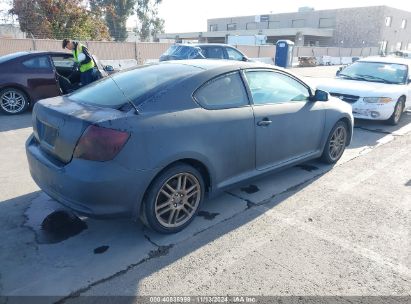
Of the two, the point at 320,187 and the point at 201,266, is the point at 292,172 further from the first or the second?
the point at 201,266

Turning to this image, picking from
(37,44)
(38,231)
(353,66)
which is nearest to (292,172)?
(38,231)

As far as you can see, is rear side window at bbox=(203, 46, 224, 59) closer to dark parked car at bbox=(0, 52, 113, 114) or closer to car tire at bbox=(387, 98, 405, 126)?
dark parked car at bbox=(0, 52, 113, 114)

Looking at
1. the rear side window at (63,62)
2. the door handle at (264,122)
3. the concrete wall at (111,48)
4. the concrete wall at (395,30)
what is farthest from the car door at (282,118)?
the concrete wall at (395,30)

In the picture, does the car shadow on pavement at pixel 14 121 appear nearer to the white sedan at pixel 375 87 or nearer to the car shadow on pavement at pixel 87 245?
the car shadow on pavement at pixel 87 245

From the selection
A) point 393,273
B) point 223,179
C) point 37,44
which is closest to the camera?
point 393,273

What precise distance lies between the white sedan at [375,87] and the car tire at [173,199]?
17.7 ft

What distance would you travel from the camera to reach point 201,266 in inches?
112

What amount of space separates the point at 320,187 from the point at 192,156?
84.5 inches

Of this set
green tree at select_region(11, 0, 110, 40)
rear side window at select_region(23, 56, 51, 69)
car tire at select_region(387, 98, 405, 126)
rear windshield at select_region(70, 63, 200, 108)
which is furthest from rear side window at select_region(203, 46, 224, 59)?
green tree at select_region(11, 0, 110, 40)

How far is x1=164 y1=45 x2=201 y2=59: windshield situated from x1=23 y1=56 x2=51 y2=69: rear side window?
17.2 feet

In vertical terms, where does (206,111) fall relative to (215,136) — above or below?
above

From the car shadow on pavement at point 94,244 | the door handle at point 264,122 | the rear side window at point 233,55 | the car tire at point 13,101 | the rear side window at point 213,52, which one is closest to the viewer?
the car shadow on pavement at point 94,244

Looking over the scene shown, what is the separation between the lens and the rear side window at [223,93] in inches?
131

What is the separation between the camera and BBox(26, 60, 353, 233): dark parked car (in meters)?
2.74
